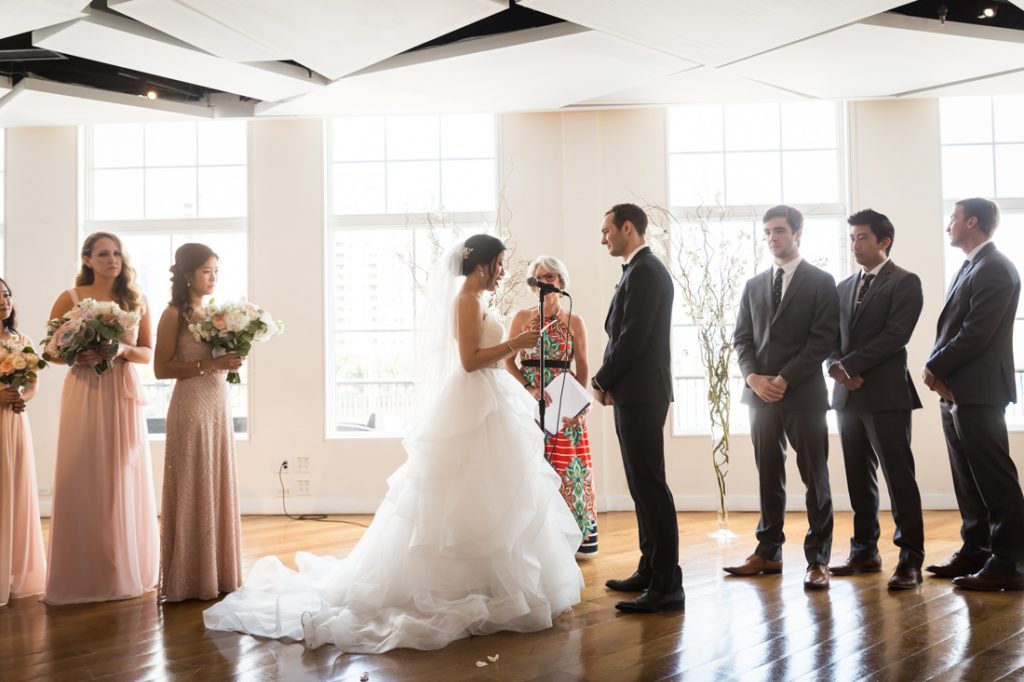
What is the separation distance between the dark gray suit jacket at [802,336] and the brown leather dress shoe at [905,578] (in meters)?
0.87

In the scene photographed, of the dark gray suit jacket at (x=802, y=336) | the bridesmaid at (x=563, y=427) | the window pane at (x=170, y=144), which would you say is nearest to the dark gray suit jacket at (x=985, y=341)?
the dark gray suit jacket at (x=802, y=336)

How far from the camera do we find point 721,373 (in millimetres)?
5844

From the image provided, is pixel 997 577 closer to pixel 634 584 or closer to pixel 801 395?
pixel 801 395

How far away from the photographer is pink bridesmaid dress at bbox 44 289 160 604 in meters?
4.13

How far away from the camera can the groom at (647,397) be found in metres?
→ 3.64

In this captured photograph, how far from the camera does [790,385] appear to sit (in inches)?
165

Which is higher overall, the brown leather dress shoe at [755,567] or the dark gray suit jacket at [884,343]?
the dark gray suit jacket at [884,343]

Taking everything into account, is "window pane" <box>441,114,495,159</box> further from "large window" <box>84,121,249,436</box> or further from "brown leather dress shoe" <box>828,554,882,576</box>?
"brown leather dress shoe" <box>828,554,882,576</box>

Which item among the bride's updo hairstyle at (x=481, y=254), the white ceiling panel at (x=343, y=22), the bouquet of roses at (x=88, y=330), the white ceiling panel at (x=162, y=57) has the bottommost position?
the bouquet of roses at (x=88, y=330)

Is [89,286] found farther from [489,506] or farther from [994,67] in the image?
[994,67]

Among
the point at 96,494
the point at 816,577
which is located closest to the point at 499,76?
the point at 96,494

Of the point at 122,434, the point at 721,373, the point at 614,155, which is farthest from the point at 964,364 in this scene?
the point at 122,434

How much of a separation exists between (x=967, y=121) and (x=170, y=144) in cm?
682

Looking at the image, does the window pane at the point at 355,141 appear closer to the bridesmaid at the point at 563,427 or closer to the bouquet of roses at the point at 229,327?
the bridesmaid at the point at 563,427
